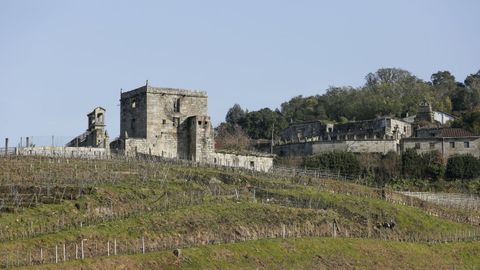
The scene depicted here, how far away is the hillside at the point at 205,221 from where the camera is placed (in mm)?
53062

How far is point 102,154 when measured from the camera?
80875 millimetres

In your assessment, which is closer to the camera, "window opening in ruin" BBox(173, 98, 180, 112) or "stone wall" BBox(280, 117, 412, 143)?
"window opening in ruin" BBox(173, 98, 180, 112)

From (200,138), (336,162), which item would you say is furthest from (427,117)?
(200,138)

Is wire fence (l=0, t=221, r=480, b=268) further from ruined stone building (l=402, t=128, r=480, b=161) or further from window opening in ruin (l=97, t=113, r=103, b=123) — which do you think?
window opening in ruin (l=97, t=113, r=103, b=123)

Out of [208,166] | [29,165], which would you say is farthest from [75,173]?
[208,166]

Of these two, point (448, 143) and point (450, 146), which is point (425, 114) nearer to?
point (448, 143)

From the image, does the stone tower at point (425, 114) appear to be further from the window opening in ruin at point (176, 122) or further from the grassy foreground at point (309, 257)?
the grassy foreground at point (309, 257)

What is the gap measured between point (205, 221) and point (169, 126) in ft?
97.5

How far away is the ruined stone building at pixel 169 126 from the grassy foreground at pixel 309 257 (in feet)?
90.4

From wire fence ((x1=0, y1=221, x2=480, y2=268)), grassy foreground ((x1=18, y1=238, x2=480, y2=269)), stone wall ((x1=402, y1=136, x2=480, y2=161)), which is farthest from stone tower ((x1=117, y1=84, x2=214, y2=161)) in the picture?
grassy foreground ((x1=18, y1=238, x2=480, y2=269))

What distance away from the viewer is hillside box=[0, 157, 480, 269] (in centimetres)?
5306

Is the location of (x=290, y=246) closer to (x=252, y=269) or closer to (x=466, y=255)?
(x=252, y=269)

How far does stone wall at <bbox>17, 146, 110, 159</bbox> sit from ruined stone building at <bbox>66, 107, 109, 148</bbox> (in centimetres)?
370

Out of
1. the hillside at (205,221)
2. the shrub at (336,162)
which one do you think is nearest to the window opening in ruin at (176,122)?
the hillside at (205,221)
